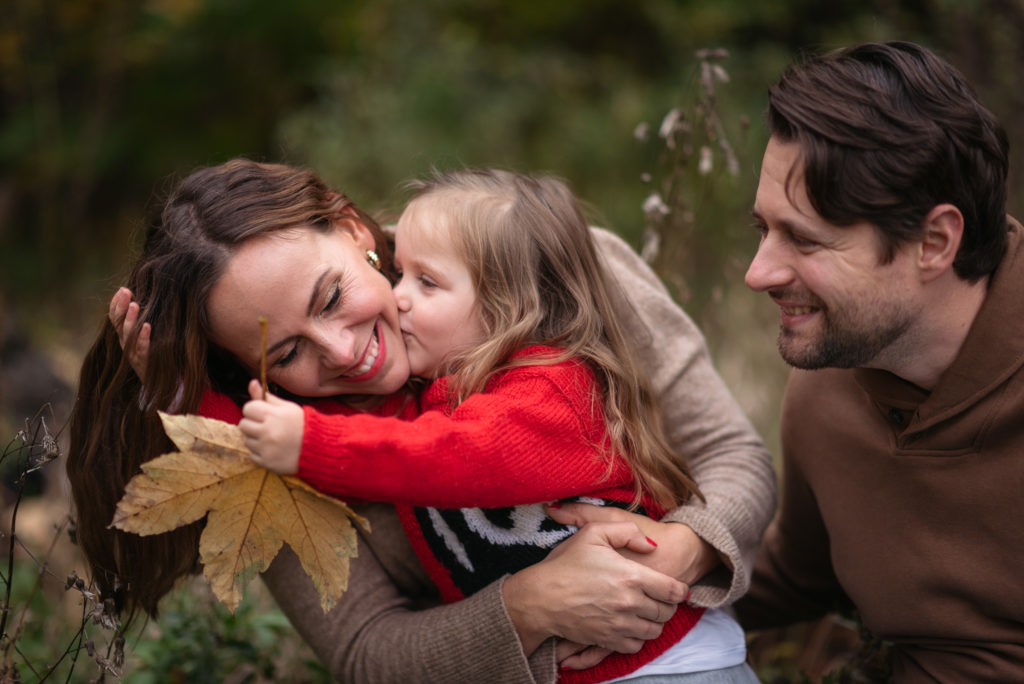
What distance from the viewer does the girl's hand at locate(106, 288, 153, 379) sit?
6.16ft

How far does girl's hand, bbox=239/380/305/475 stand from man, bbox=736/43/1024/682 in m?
0.99

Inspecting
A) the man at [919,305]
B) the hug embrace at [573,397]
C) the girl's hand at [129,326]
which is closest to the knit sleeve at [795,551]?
the hug embrace at [573,397]

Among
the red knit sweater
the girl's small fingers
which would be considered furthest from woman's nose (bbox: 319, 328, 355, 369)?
the girl's small fingers

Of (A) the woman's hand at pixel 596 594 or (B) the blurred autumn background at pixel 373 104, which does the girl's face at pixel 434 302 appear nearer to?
(A) the woman's hand at pixel 596 594

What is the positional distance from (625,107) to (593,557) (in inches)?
202

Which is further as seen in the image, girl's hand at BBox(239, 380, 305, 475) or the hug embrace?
the hug embrace

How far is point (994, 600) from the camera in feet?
6.28

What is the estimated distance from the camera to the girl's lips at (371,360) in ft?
6.50

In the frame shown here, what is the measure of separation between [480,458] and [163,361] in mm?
725

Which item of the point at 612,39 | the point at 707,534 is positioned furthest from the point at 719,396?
the point at 612,39

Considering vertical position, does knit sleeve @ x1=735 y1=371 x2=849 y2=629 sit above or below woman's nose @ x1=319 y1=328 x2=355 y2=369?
below

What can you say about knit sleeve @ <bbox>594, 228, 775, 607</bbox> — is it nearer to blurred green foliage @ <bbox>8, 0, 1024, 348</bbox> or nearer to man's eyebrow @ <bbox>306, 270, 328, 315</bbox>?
man's eyebrow @ <bbox>306, 270, 328, 315</bbox>

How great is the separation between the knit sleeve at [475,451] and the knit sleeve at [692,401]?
0.46m

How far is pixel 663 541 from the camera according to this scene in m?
2.04
